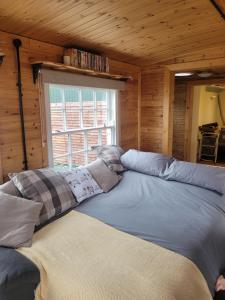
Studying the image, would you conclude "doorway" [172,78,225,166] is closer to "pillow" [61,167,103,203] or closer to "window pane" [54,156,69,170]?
"window pane" [54,156,69,170]

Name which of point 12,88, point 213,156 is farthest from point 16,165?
point 213,156

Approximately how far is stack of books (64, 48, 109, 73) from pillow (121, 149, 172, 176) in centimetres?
121

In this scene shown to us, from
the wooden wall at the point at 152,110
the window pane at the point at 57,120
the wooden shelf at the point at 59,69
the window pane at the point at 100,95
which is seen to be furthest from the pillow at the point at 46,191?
the wooden wall at the point at 152,110

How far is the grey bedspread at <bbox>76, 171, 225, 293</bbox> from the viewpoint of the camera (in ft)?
5.07

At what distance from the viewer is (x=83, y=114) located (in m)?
3.14

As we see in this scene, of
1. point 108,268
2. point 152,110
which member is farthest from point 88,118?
point 108,268

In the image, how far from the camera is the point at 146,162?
2986mm

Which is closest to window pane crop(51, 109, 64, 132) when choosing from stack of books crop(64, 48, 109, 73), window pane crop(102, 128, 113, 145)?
stack of books crop(64, 48, 109, 73)

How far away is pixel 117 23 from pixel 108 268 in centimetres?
218

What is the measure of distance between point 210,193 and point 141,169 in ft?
2.96

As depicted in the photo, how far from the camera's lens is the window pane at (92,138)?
3286mm

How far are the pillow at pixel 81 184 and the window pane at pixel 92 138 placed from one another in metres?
0.85

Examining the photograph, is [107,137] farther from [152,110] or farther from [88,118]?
[152,110]

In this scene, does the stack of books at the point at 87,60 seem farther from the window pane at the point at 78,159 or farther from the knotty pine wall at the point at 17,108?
the window pane at the point at 78,159
